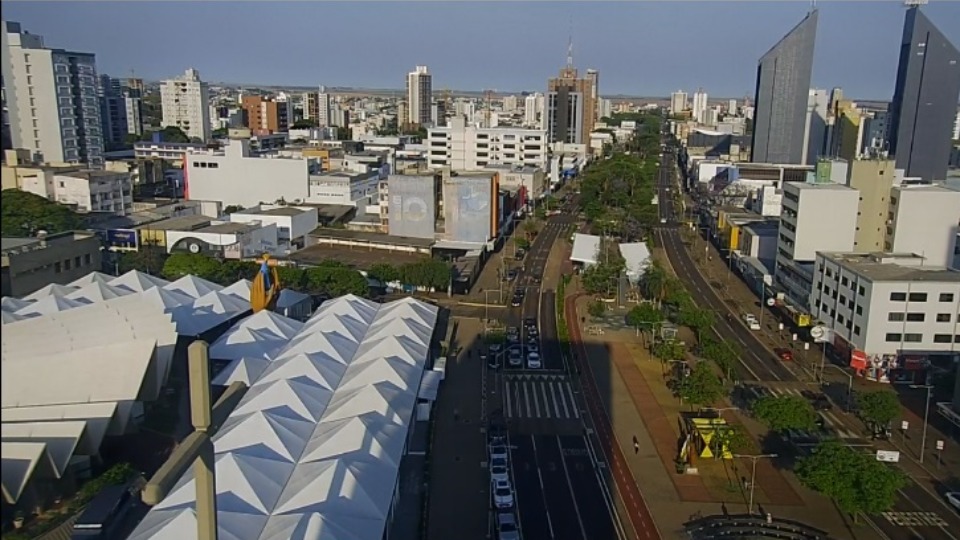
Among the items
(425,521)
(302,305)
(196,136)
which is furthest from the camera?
(196,136)

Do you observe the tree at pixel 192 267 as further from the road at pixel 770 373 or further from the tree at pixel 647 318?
the road at pixel 770 373

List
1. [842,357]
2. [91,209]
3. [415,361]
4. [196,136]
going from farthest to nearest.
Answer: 1. [196,136]
2. [91,209]
3. [842,357]
4. [415,361]

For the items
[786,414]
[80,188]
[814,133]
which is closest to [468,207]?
[80,188]

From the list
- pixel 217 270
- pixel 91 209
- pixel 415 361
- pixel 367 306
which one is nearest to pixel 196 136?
pixel 91 209

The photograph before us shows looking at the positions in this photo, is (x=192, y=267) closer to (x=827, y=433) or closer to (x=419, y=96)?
(x=827, y=433)

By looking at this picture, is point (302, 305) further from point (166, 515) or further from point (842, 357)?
point (842, 357)

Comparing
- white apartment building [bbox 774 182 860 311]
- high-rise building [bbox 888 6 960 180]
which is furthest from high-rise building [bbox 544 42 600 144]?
white apartment building [bbox 774 182 860 311]
